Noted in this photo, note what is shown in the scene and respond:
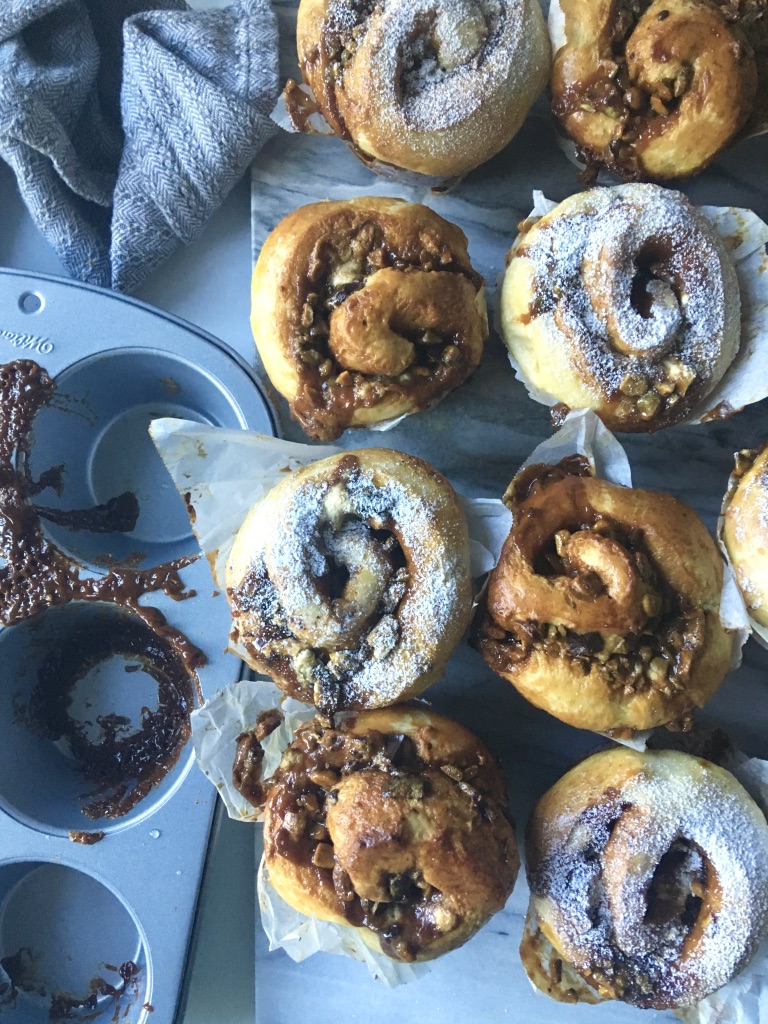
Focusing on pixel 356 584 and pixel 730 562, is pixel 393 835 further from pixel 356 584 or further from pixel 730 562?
pixel 730 562

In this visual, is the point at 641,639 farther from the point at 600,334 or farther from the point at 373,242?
the point at 373,242

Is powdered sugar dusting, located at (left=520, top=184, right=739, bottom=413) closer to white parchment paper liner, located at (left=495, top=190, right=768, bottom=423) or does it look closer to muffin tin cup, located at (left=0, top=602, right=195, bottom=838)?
white parchment paper liner, located at (left=495, top=190, right=768, bottom=423)

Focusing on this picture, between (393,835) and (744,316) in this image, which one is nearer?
(393,835)

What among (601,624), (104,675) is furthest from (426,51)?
(104,675)

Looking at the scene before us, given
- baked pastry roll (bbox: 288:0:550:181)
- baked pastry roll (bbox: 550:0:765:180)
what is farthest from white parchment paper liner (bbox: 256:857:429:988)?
baked pastry roll (bbox: 550:0:765:180)

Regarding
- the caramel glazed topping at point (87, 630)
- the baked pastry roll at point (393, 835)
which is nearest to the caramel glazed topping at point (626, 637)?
the baked pastry roll at point (393, 835)

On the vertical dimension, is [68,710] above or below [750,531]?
below
